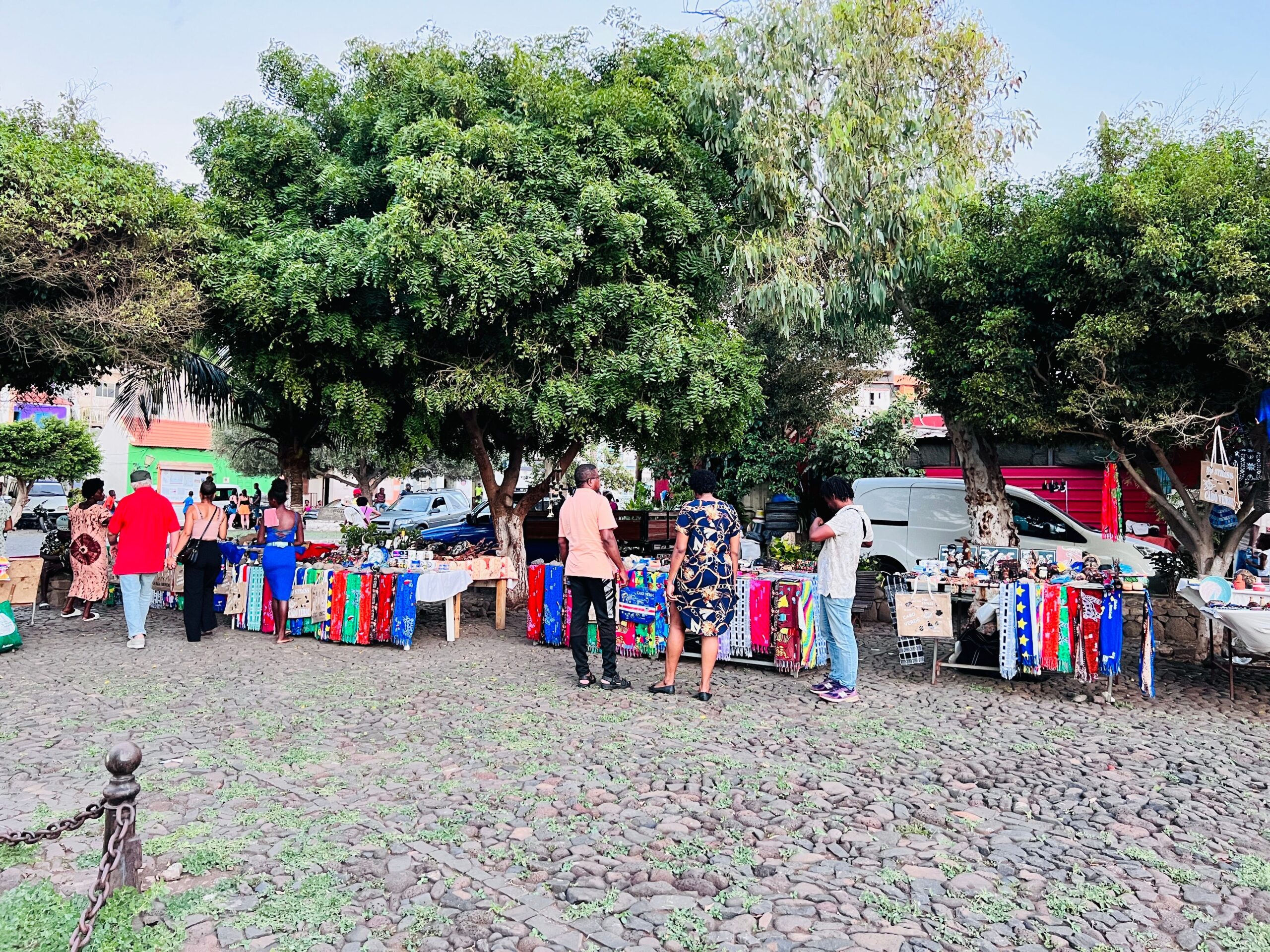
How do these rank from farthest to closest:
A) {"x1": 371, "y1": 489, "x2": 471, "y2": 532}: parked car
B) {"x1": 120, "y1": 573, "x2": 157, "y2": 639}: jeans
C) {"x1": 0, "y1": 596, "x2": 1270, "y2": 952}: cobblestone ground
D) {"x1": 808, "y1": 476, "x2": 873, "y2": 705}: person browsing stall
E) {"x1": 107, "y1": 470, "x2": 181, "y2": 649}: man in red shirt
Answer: {"x1": 371, "y1": 489, "x2": 471, "y2": 532}: parked car
{"x1": 120, "y1": 573, "x2": 157, "y2": 639}: jeans
{"x1": 107, "y1": 470, "x2": 181, "y2": 649}: man in red shirt
{"x1": 808, "y1": 476, "x2": 873, "y2": 705}: person browsing stall
{"x1": 0, "y1": 596, "x2": 1270, "y2": 952}: cobblestone ground

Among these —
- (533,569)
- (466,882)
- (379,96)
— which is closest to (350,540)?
(533,569)

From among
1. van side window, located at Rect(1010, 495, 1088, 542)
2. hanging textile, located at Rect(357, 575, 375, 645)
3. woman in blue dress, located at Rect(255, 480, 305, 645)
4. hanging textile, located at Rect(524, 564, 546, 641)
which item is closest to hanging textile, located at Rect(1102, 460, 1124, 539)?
van side window, located at Rect(1010, 495, 1088, 542)

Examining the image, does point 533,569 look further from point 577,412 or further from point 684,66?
point 684,66

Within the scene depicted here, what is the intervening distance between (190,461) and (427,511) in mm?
20381

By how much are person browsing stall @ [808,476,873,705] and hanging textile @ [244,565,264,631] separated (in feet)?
21.4

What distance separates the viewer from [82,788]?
477 centimetres

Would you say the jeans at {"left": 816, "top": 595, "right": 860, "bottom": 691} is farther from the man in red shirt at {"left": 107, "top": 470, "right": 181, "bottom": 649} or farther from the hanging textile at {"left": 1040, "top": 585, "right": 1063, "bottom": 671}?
the man in red shirt at {"left": 107, "top": 470, "right": 181, "bottom": 649}

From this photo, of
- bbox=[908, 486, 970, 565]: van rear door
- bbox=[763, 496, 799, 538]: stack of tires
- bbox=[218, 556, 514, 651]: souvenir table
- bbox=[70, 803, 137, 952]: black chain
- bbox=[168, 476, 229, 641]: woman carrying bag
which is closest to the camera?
bbox=[70, 803, 137, 952]: black chain

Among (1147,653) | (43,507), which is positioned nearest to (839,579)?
(1147,653)

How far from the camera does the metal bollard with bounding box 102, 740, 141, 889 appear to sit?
124 inches

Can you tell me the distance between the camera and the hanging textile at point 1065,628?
7.22 meters

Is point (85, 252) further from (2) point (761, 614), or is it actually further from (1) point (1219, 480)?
(1) point (1219, 480)

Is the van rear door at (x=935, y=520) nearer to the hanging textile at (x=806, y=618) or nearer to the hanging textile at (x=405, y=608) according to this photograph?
the hanging textile at (x=806, y=618)

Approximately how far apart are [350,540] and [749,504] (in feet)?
30.6
